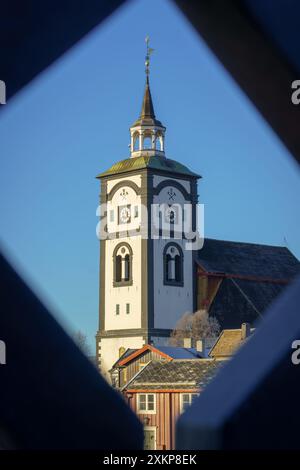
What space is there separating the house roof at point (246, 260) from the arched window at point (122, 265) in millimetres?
2196

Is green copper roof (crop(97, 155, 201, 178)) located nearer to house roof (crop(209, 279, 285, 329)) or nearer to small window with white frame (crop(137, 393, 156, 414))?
house roof (crop(209, 279, 285, 329))

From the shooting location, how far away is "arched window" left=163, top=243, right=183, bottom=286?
2844 centimetres

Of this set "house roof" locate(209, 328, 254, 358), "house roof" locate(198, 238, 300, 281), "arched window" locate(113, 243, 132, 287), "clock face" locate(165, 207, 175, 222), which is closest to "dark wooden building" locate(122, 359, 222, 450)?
"house roof" locate(209, 328, 254, 358)

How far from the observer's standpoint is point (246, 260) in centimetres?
3033

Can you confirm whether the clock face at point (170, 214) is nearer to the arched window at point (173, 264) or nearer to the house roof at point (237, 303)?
the arched window at point (173, 264)

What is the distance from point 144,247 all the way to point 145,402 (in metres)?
12.6

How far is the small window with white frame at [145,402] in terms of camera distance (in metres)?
15.5

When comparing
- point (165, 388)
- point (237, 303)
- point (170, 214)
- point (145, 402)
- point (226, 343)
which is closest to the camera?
point (165, 388)

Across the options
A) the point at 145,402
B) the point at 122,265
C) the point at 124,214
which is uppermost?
the point at 124,214

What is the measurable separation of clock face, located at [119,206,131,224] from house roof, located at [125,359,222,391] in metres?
12.5

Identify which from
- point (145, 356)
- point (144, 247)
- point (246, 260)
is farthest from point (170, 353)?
point (246, 260)

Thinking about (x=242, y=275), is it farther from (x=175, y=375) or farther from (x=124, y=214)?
(x=175, y=375)

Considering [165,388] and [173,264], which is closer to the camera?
[165,388]
